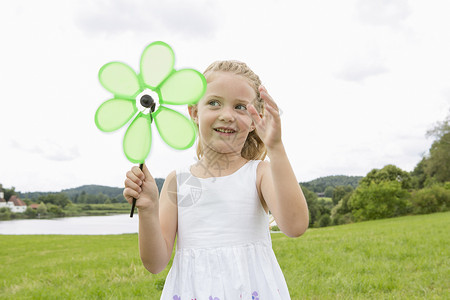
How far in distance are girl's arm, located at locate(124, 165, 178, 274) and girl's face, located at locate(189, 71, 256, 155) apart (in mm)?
361

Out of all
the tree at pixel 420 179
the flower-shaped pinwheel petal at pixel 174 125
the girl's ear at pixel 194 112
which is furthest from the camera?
the tree at pixel 420 179

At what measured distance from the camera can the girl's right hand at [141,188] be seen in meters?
1.37

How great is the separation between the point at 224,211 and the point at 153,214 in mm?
367

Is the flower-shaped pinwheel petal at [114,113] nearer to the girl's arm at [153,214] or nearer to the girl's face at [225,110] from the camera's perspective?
the girl's arm at [153,214]

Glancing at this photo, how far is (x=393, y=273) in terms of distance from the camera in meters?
4.26

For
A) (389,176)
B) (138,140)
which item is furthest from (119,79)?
(389,176)

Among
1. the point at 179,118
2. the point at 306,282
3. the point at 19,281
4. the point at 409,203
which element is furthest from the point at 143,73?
the point at 409,203

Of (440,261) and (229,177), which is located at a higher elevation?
(229,177)

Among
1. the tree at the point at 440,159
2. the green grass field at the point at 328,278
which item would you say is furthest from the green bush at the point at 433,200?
the green grass field at the point at 328,278

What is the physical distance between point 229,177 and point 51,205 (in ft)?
110

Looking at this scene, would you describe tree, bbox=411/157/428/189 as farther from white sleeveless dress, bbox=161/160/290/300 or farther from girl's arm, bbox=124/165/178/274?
girl's arm, bbox=124/165/178/274

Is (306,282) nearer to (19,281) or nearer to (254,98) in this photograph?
(254,98)

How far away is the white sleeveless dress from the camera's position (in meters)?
1.60

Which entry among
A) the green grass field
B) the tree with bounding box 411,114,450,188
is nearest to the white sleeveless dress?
the green grass field
